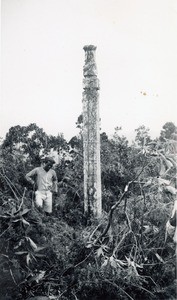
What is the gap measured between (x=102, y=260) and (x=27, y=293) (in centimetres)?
103

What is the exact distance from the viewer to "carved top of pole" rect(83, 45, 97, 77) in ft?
22.2

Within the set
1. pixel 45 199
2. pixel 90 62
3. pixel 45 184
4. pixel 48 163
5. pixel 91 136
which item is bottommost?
pixel 45 199

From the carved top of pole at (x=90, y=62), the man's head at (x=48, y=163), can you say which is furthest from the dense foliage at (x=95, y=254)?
the carved top of pole at (x=90, y=62)

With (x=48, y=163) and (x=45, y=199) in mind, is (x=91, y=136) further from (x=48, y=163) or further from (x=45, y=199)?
(x=45, y=199)

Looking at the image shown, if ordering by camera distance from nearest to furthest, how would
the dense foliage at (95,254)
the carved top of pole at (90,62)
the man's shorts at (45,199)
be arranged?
the dense foliage at (95,254) < the man's shorts at (45,199) < the carved top of pole at (90,62)

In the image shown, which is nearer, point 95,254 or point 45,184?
point 95,254

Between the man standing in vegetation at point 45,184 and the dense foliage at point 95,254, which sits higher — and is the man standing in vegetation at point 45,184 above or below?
above

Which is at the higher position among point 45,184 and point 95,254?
point 45,184

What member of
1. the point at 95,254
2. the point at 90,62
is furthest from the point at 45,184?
the point at 90,62

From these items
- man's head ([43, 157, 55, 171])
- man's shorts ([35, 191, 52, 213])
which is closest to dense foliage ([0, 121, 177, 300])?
man's shorts ([35, 191, 52, 213])

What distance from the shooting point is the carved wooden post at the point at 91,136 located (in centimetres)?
679

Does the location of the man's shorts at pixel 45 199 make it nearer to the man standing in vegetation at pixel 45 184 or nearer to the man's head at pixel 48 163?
the man standing in vegetation at pixel 45 184

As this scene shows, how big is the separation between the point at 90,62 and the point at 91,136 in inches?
54.7

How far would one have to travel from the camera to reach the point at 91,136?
6824mm
